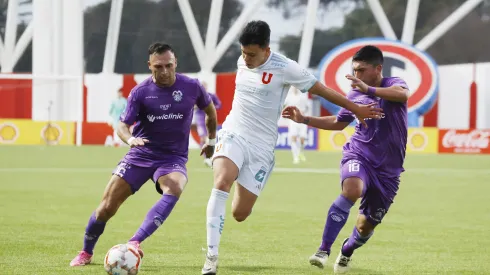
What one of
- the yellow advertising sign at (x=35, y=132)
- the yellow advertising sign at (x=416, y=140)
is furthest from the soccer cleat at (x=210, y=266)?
the yellow advertising sign at (x=35, y=132)

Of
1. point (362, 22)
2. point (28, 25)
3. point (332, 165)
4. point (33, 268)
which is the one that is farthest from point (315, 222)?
point (362, 22)

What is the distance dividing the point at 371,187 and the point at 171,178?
1838mm

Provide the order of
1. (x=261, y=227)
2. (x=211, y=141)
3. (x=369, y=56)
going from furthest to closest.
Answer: (x=261, y=227) → (x=211, y=141) → (x=369, y=56)

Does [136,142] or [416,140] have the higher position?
[136,142]

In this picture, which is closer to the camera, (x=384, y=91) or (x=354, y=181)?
(x=384, y=91)

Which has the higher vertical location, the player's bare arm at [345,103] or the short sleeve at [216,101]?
the player's bare arm at [345,103]

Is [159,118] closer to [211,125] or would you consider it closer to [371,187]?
[211,125]

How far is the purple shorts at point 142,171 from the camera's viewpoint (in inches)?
374

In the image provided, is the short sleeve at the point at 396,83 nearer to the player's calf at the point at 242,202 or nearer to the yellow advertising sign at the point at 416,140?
the player's calf at the point at 242,202

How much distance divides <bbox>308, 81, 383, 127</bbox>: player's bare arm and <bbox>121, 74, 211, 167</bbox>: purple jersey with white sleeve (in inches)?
59.4

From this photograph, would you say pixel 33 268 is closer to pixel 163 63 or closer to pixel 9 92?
pixel 163 63

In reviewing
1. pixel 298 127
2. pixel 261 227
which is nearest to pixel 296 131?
pixel 298 127

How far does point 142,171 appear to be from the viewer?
956cm

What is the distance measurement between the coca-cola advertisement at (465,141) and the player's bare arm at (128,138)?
2937cm
